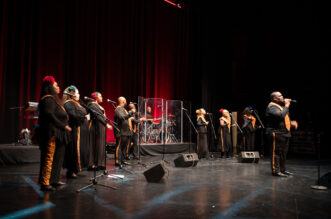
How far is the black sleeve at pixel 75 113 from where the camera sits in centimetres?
470

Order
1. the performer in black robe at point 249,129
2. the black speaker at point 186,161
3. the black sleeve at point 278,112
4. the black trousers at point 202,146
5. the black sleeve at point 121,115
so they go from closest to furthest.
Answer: the black sleeve at point 278,112 → the black sleeve at point 121,115 → the black speaker at point 186,161 → the black trousers at point 202,146 → the performer in black robe at point 249,129

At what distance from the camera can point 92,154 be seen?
227 inches

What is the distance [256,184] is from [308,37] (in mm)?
8744

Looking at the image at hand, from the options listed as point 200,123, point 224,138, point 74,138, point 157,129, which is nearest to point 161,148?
point 157,129

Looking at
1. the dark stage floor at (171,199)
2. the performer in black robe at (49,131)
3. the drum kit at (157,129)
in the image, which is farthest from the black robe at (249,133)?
the performer in black robe at (49,131)

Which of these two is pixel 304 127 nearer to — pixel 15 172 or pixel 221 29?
Result: pixel 221 29

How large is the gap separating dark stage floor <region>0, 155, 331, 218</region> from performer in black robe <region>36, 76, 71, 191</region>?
0.33 metres

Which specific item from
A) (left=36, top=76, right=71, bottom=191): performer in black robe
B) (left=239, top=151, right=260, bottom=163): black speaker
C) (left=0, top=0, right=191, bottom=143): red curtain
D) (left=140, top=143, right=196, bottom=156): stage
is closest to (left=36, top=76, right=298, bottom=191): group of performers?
(left=36, top=76, right=71, bottom=191): performer in black robe

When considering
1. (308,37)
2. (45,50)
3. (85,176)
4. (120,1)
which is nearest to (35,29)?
(45,50)

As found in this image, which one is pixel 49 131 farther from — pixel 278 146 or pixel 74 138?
pixel 278 146

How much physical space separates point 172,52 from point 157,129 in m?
4.57

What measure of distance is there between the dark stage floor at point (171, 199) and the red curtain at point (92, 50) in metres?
4.17

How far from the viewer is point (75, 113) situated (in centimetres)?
473

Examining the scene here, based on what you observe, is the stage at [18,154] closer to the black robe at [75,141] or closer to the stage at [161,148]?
the black robe at [75,141]
